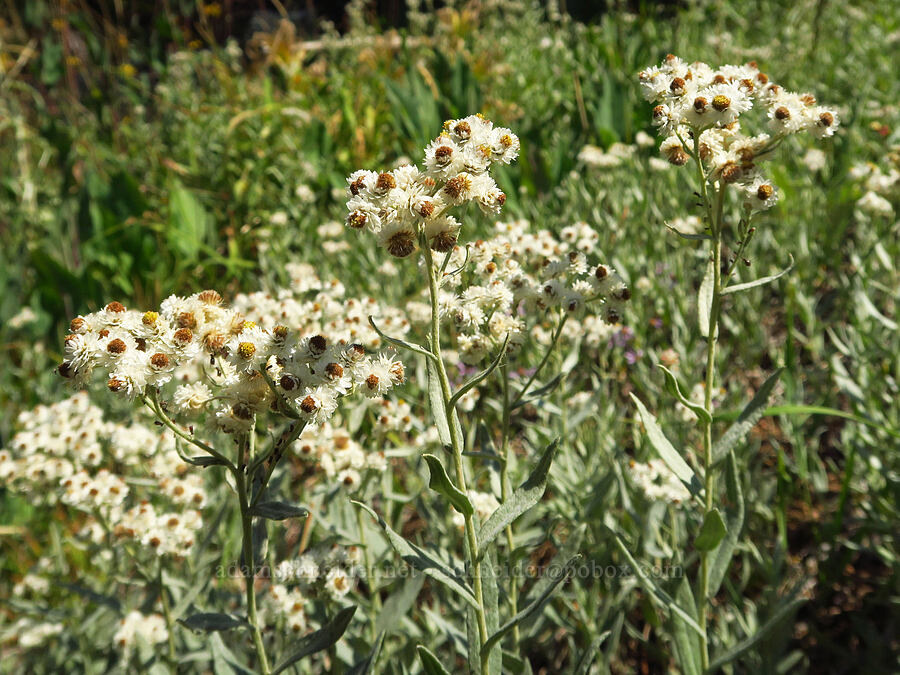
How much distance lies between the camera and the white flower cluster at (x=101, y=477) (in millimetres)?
1559

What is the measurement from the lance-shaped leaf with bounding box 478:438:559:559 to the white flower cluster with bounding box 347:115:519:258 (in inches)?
14.4

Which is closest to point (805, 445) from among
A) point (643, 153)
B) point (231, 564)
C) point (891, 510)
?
point (891, 510)

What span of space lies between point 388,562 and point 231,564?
1.60 feet

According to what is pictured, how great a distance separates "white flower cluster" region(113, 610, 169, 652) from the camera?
1.58 m

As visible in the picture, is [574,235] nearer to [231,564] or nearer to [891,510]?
[891,510]

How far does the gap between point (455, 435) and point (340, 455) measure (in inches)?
22.9

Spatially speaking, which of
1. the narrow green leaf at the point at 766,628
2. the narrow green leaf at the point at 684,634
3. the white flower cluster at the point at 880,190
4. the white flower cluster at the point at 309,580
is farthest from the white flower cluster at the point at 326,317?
the white flower cluster at the point at 880,190

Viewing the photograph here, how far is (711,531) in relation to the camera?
1196mm

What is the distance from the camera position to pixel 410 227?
39.5 inches

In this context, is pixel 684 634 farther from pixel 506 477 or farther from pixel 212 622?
pixel 212 622

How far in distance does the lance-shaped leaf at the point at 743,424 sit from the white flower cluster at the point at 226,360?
2.02ft

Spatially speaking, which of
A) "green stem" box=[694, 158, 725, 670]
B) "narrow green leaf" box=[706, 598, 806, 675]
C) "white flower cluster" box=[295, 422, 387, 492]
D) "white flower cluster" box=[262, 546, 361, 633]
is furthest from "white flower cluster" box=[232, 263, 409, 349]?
"narrow green leaf" box=[706, 598, 806, 675]

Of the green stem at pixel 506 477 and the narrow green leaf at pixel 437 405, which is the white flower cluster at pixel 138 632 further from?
the narrow green leaf at pixel 437 405

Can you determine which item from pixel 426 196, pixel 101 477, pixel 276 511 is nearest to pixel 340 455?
pixel 276 511
